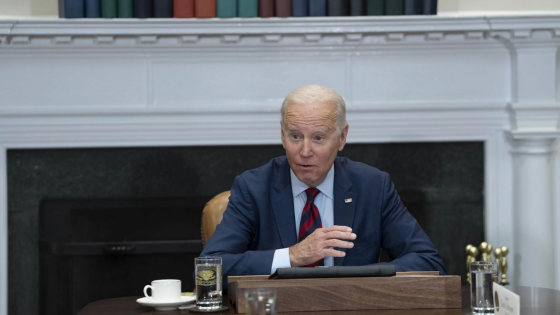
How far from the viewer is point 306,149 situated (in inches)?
74.7

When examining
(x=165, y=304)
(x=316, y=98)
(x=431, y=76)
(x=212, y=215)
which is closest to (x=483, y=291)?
(x=165, y=304)

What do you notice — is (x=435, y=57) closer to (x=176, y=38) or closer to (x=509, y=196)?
(x=509, y=196)

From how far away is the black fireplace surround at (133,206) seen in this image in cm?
319

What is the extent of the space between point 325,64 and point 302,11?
27cm

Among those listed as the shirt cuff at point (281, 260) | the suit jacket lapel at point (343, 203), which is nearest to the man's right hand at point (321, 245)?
the shirt cuff at point (281, 260)

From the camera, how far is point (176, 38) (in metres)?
3.03

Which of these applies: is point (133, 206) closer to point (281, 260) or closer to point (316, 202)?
point (316, 202)

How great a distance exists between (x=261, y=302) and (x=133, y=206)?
88.8 inches

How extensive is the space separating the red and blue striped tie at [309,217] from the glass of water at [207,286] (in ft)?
1.68

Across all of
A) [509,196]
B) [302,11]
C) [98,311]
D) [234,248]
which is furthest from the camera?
[509,196]

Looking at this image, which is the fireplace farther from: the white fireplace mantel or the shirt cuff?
the shirt cuff

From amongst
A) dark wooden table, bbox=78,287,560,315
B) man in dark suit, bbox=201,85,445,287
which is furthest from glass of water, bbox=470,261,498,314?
man in dark suit, bbox=201,85,445,287

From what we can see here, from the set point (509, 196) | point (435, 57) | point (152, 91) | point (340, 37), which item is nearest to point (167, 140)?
point (152, 91)

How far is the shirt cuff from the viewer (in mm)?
1713
